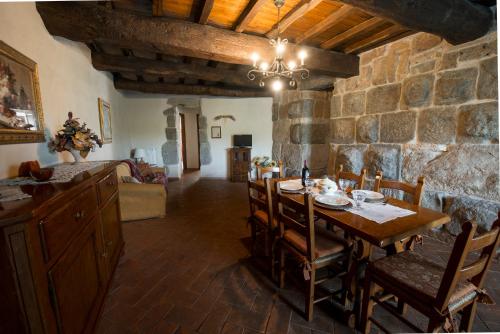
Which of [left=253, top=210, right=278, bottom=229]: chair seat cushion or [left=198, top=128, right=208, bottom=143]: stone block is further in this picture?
[left=198, top=128, right=208, bottom=143]: stone block

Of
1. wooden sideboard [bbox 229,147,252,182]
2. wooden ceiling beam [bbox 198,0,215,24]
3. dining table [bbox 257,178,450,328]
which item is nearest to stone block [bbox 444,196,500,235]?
dining table [bbox 257,178,450,328]

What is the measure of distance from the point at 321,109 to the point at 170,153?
13.5ft

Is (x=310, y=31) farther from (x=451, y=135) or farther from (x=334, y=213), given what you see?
(x=334, y=213)

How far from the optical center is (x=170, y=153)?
19.4 feet

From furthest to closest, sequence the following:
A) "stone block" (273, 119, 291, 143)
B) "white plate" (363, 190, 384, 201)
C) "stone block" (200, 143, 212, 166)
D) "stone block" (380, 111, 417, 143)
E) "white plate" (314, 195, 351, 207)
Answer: "stone block" (200, 143, 212, 166) → "stone block" (273, 119, 291, 143) → "stone block" (380, 111, 417, 143) → "white plate" (363, 190, 384, 201) → "white plate" (314, 195, 351, 207)

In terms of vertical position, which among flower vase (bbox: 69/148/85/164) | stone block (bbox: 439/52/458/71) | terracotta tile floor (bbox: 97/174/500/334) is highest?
stone block (bbox: 439/52/458/71)

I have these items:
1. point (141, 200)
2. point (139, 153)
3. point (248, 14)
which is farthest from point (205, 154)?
point (248, 14)

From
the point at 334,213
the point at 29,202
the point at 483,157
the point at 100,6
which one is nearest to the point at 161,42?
the point at 100,6

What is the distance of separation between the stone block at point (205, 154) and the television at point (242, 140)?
814 millimetres

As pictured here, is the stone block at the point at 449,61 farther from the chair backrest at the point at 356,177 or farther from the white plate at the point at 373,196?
the white plate at the point at 373,196

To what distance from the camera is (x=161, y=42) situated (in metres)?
2.21

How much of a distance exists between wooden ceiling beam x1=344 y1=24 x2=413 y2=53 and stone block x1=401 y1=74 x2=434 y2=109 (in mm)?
545

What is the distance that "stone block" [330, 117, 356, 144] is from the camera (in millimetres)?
3197

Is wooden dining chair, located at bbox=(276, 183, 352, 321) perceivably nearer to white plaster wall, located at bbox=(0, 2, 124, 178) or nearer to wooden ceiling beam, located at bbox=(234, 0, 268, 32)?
wooden ceiling beam, located at bbox=(234, 0, 268, 32)
